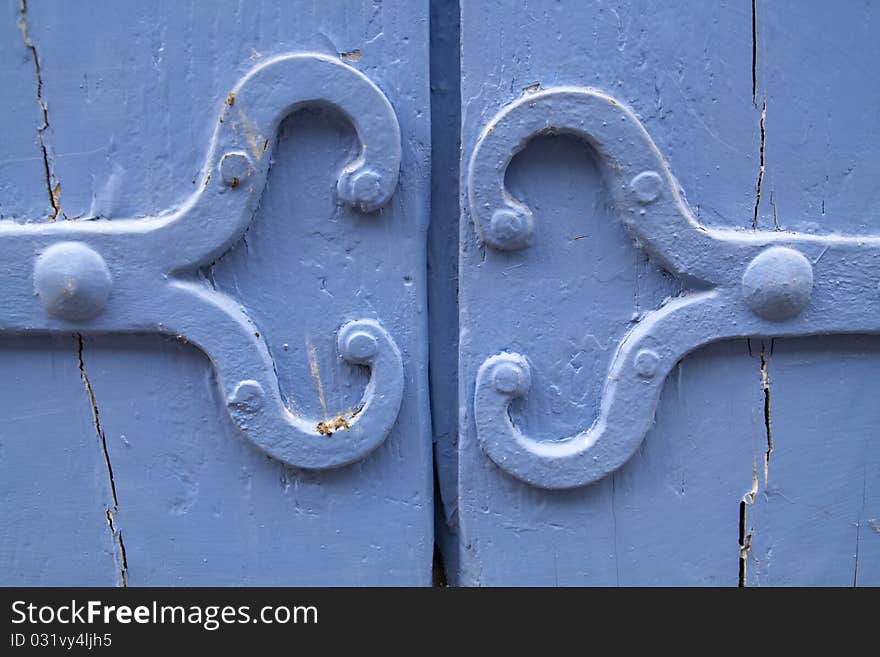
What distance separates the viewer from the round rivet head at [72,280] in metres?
0.73

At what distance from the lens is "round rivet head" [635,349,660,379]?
0.77m

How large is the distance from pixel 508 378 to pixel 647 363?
0.15 metres

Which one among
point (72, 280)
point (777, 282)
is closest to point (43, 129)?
point (72, 280)

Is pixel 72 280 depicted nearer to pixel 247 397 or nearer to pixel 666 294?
pixel 247 397

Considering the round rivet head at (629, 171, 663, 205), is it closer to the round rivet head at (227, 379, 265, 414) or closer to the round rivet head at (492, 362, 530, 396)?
the round rivet head at (492, 362, 530, 396)

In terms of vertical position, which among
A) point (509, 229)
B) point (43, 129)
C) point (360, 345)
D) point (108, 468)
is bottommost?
point (108, 468)

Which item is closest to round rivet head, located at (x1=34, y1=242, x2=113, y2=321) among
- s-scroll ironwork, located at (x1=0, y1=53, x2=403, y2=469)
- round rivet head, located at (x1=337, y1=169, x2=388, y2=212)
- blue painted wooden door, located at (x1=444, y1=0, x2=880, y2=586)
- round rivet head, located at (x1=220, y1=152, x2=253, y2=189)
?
s-scroll ironwork, located at (x1=0, y1=53, x2=403, y2=469)

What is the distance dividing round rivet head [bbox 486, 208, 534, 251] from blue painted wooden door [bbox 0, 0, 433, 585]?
0.26 feet

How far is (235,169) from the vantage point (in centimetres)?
73

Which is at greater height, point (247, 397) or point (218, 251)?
point (218, 251)

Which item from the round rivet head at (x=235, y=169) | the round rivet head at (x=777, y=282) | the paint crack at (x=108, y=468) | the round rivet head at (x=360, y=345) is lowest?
the paint crack at (x=108, y=468)

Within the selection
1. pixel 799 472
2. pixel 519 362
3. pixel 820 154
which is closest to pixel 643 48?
pixel 820 154

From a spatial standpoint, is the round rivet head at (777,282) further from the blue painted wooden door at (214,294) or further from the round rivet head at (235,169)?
the round rivet head at (235,169)

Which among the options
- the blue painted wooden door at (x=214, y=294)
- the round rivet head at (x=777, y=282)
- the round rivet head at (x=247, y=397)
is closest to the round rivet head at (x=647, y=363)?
the round rivet head at (x=777, y=282)
